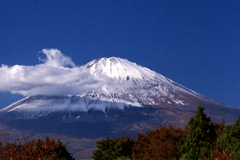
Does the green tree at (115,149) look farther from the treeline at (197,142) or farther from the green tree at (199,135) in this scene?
the green tree at (199,135)

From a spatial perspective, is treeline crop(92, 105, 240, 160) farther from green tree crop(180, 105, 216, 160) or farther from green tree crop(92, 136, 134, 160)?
green tree crop(92, 136, 134, 160)

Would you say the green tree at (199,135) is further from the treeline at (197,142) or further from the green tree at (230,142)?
the green tree at (230,142)

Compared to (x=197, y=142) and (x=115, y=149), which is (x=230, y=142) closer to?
(x=197, y=142)

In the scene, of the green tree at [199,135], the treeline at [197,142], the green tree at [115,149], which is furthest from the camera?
the green tree at [115,149]

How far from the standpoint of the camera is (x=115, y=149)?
42844mm

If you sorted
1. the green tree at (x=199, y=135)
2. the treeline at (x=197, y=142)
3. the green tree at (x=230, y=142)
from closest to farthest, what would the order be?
the green tree at (x=230, y=142) → the treeline at (x=197, y=142) → the green tree at (x=199, y=135)

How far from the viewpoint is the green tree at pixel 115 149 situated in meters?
42.1

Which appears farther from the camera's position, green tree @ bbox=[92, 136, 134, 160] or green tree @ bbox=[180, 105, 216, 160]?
green tree @ bbox=[92, 136, 134, 160]

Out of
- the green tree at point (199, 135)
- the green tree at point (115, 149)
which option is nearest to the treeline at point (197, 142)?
the green tree at point (199, 135)

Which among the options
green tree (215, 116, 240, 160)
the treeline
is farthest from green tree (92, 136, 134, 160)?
green tree (215, 116, 240, 160)

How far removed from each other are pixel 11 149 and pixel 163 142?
68.9 ft

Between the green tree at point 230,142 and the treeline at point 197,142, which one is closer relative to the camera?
the green tree at point 230,142

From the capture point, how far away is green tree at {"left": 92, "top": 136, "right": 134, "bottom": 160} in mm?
42094

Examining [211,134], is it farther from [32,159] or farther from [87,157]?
[87,157]
